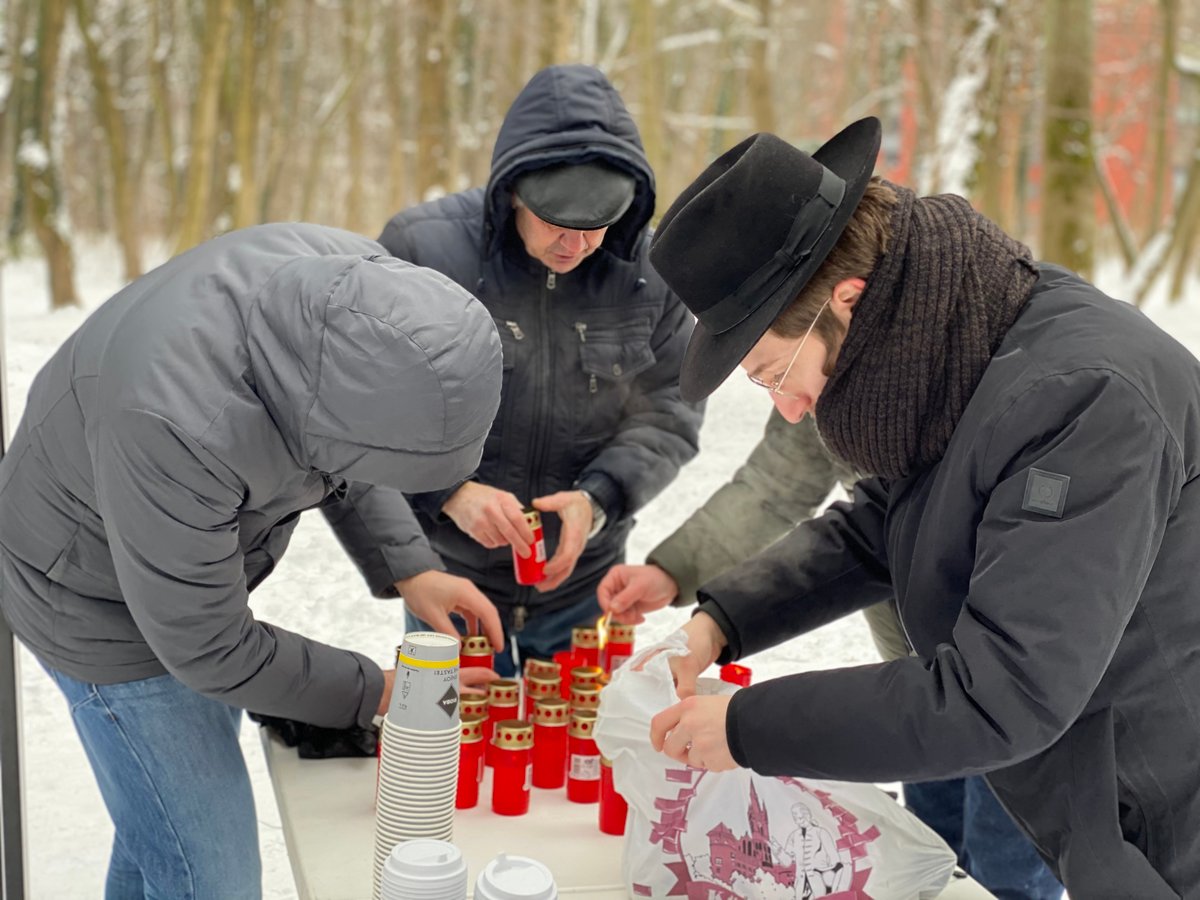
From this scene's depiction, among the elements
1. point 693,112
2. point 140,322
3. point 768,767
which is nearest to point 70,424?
point 140,322

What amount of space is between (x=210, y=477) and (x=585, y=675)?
747 mm

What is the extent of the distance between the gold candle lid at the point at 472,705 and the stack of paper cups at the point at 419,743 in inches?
14.8

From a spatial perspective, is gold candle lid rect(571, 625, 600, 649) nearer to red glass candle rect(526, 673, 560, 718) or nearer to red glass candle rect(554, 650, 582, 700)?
red glass candle rect(554, 650, 582, 700)

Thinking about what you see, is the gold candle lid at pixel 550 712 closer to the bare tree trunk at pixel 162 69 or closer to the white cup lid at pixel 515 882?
the white cup lid at pixel 515 882

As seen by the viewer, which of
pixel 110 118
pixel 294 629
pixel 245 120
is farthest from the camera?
pixel 245 120

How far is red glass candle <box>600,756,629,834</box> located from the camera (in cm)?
187

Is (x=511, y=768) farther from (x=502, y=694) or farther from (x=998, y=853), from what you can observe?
(x=998, y=853)

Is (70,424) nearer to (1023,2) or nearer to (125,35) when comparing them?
(1023,2)

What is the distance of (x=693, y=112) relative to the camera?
2302 centimetres

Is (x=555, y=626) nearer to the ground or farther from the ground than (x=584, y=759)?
nearer to the ground

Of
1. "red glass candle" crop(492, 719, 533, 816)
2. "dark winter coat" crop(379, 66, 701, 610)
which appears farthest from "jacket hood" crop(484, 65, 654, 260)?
"red glass candle" crop(492, 719, 533, 816)

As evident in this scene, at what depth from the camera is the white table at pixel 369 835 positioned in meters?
1.69

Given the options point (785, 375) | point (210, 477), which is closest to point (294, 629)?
point (210, 477)

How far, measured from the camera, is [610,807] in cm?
187
